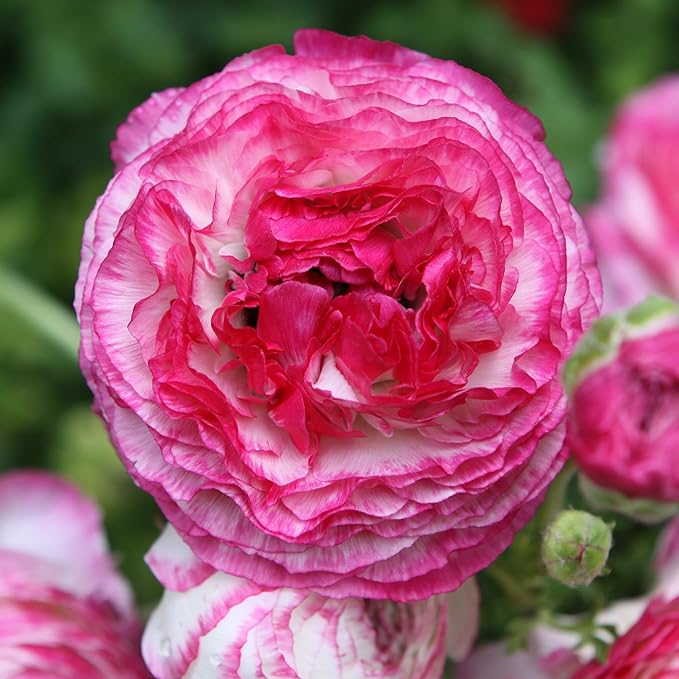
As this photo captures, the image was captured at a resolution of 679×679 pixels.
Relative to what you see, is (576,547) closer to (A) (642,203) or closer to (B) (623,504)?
(B) (623,504)

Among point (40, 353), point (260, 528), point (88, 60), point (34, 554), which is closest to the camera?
point (260, 528)

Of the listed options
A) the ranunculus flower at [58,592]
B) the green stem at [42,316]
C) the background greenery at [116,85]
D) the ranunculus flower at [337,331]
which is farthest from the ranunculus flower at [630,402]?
the background greenery at [116,85]

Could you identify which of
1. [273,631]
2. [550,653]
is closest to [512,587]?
[550,653]

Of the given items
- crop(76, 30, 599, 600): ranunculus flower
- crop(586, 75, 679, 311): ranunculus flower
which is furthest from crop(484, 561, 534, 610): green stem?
crop(586, 75, 679, 311): ranunculus flower

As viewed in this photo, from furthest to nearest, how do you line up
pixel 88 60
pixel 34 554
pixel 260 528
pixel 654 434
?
pixel 88 60, pixel 34 554, pixel 654 434, pixel 260 528

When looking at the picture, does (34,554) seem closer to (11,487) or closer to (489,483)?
(11,487)

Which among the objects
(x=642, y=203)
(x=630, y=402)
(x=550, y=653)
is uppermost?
(x=642, y=203)

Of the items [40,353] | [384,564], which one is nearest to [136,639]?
[384,564]

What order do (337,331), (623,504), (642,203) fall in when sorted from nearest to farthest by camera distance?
(337,331)
(623,504)
(642,203)
